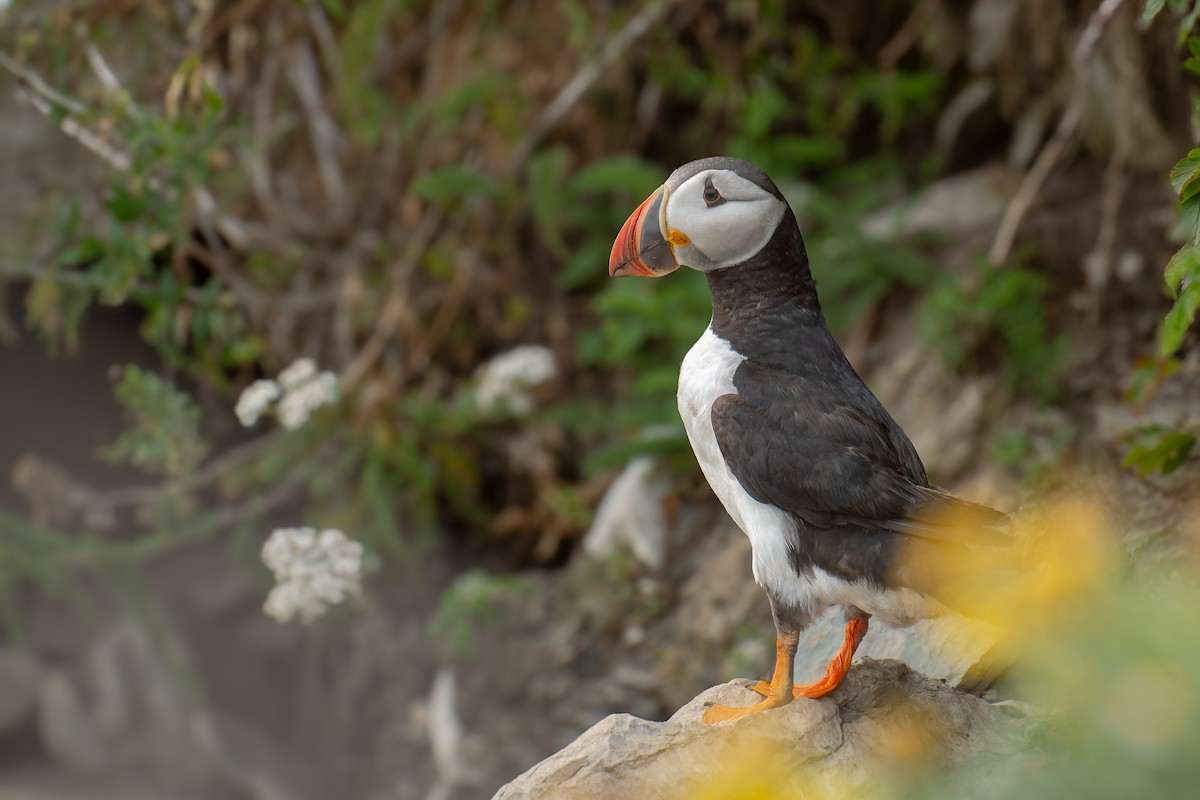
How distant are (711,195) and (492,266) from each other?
14.5ft

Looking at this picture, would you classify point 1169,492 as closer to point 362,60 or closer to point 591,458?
point 591,458

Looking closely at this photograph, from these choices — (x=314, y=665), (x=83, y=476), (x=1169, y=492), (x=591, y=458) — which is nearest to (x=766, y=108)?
(x=591, y=458)

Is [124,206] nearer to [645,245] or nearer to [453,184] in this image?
[453,184]

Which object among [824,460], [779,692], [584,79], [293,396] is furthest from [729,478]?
[584,79]

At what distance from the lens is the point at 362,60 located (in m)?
6.24

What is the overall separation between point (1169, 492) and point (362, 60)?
4.57 m

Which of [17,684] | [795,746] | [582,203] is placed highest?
Result: [582,203]

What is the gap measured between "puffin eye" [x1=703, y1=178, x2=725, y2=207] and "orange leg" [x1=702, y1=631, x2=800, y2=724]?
1.10 metres

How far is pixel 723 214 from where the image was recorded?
284cm

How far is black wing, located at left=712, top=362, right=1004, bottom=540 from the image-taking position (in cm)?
267

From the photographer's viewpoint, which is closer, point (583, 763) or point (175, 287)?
point (583, 763)

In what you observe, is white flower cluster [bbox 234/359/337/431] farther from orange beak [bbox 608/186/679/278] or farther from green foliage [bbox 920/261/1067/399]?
green foliage [bbox 920/261/1067/399]

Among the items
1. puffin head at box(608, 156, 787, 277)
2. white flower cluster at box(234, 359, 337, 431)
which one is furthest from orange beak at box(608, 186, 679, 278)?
white flower cluster at box(234, 359, 337, 431)

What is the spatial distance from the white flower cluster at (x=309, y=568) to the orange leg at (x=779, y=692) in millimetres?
1784
